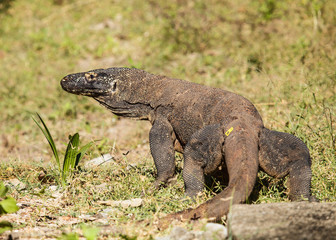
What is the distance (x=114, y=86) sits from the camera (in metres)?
4.51

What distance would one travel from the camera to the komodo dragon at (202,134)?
10.1 feet

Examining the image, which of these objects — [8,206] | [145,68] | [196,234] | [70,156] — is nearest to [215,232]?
[196,234]

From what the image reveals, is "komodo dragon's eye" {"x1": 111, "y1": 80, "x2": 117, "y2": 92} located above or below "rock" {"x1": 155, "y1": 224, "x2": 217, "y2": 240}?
above

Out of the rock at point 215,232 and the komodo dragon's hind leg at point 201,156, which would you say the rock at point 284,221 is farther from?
the komodo dragon's hind leg at point 201,156

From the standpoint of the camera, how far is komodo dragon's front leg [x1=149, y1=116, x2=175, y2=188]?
3.94 meters

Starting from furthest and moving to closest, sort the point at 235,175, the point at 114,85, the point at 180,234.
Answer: the point at 114,85 → the point at 235,175 → the point at 180,234

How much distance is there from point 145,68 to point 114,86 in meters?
3.02

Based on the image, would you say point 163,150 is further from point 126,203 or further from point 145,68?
point 145,68

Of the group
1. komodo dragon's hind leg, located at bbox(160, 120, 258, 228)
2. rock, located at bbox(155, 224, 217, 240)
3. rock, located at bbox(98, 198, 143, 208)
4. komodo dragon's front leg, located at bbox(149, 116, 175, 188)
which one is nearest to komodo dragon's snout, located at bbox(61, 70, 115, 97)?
komodo dragon's front leg, located at bbox(149, 116, 175, 188)

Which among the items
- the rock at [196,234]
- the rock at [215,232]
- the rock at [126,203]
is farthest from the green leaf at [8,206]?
the rock at [215,232]

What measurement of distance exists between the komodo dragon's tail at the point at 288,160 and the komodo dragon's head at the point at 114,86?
1.50 m

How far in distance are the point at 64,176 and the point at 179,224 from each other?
1.42m

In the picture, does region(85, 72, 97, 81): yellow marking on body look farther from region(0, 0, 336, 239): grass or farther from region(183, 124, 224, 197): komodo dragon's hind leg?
region(183, 124, 224, 197): komodo dragon's hind leg

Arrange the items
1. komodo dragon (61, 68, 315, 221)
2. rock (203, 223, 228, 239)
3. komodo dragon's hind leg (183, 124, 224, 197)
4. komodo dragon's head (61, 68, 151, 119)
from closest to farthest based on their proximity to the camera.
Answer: rock (203, 223, 228, 239), komodo dragon (61, 68, 315, 221), komodo dragon's hind leg (183, 124, 224, 197), komodo dragon's head (61, 68, 151, 119)
